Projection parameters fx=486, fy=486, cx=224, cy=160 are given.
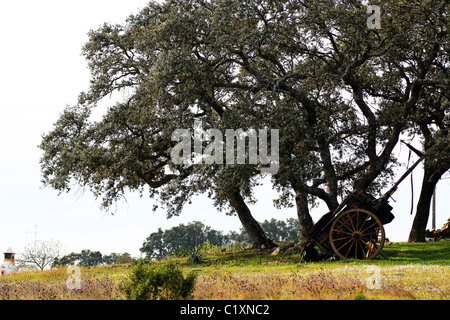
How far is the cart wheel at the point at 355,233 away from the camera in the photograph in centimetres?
1733

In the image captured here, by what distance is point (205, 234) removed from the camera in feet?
162

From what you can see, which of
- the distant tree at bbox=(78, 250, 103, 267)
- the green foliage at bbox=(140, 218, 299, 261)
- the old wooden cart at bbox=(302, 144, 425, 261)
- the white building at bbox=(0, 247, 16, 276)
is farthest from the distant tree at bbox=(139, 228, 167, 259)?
the old wooden cart at bbox=(302, 144, 425, 261)

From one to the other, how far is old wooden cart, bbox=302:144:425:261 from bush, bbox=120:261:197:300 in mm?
9283

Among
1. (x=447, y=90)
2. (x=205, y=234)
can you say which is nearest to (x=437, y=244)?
(x=447, y=90)

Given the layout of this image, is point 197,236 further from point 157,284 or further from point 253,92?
point 157,284

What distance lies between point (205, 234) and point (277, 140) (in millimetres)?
32335

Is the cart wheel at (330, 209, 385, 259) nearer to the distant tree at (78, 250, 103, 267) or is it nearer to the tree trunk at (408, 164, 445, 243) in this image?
the tree trunk at (408, 164, 445, 243)

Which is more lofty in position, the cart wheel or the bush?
the cart wheel

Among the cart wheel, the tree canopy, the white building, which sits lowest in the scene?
Answer: the white building

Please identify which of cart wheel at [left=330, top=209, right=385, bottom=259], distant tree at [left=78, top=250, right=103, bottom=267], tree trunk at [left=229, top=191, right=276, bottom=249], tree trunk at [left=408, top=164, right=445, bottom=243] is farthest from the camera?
distant tree at [left=78, top=250, right=103, bottom=267]

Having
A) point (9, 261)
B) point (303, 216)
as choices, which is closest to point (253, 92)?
point (303, 216)

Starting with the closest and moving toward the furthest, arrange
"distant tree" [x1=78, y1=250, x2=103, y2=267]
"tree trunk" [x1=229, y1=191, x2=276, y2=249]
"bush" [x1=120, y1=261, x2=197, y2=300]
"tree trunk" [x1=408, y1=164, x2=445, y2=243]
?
"bush" [x1=120, y1=261, x2=197, y2=300] → "tree trunk" [x1=229, y1=191, x2=276, y2=249] → "tree trunk" [x1=408, y1=164, x2=445, y2=243] → "distant tree" [x1=78, y1=250, x2=103, y2=267]

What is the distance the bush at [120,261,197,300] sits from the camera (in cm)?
859
